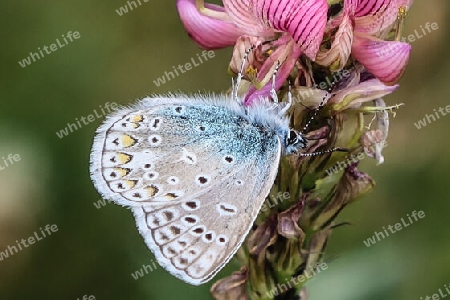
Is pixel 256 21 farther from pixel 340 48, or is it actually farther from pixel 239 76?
pixel 340 48

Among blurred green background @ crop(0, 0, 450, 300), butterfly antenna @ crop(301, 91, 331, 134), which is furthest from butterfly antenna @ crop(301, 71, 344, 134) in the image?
blurred green background @ crop(0, 0, 450, 300)

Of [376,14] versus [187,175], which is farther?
[187,175]

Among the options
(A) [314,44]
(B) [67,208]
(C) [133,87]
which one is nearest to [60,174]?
(B) [67,208]

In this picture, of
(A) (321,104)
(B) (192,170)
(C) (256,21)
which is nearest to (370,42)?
(A) (321,104)

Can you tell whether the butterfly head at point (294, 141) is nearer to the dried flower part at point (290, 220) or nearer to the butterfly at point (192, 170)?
the butterfly at point (192, 170)

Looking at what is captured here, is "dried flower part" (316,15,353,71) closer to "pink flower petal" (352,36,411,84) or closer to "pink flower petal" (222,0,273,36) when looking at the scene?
"pink flower petal" (352,36,411,84)

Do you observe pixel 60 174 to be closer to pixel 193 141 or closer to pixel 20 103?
pixel 20 103
